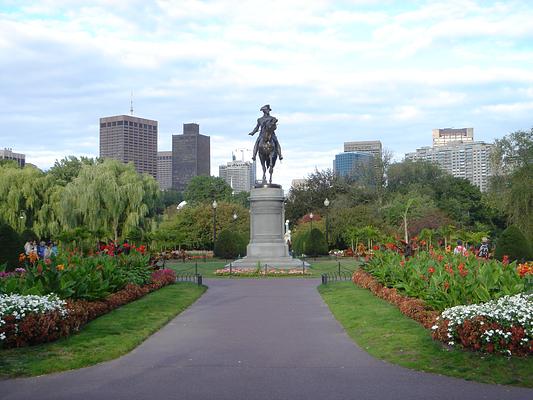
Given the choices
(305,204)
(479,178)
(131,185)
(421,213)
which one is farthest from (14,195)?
(479,178)

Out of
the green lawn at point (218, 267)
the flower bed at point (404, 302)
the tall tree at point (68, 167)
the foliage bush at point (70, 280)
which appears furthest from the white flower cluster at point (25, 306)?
the tall tree at point (68, 167)

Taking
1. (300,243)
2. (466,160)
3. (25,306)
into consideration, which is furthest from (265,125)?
(466,160)

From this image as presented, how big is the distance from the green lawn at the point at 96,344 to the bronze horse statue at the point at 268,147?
18219 millimetres

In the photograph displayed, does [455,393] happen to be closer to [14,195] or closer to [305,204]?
[14,195]

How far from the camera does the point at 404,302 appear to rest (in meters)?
14.9

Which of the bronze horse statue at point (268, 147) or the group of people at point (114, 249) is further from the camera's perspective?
the bronze horse statue at point (268, 147)

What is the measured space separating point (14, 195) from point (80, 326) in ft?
133

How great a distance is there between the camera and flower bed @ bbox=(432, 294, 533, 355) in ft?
31.8

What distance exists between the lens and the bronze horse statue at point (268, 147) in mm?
34438

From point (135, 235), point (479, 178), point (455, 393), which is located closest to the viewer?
point (455, 393)

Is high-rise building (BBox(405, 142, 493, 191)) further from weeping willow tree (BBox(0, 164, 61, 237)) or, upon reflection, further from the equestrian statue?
the equestrian statue

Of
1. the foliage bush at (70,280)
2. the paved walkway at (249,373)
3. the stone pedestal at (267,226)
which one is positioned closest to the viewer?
the paved walkway at (249,373)

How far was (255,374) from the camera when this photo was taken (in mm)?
9164

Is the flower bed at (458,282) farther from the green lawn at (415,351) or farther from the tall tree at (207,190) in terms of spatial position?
the tall tree at (207,190)
